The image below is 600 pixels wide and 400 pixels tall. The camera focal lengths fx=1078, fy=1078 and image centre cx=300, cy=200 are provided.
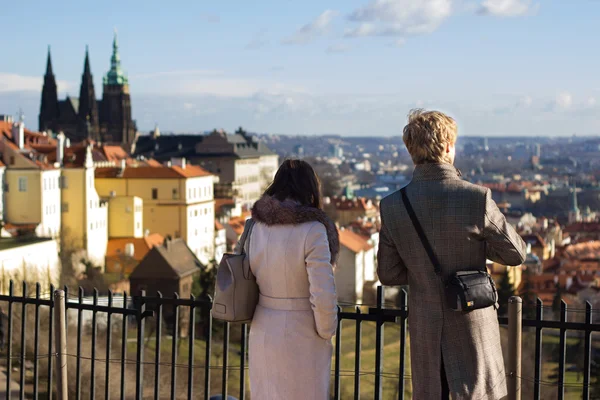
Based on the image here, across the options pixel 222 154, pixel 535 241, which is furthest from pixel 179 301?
pixel 222 154

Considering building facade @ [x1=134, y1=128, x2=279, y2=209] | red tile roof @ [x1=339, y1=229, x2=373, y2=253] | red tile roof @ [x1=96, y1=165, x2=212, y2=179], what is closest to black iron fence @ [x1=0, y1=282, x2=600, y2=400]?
red tile roof @ [x1=339, y1=229, x2=373, y2=253]

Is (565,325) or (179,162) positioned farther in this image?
(179,162)

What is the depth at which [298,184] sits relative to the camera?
16.0ft

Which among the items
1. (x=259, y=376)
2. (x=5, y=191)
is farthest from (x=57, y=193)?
(x=259, y=376)

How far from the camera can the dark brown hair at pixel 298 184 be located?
4887 mm

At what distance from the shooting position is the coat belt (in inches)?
192

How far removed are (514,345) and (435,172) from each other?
102 centimetres

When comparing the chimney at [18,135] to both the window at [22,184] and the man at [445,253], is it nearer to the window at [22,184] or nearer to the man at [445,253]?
the window at [22,184]

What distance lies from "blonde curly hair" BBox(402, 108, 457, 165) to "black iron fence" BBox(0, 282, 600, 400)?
0.73m

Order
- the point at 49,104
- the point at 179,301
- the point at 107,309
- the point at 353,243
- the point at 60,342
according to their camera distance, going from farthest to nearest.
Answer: the point at 49,104 → the point at 353,243 → the point at 60,342 → the point at 107,309 → the point at 179,301

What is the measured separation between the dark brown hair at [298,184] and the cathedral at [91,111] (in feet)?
342

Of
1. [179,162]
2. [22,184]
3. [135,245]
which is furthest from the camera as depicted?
[179,162]

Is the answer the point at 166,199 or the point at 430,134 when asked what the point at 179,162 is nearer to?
the point at 166,199

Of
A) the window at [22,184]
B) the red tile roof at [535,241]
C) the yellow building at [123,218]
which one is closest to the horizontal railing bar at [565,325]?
the window at [22,184]
